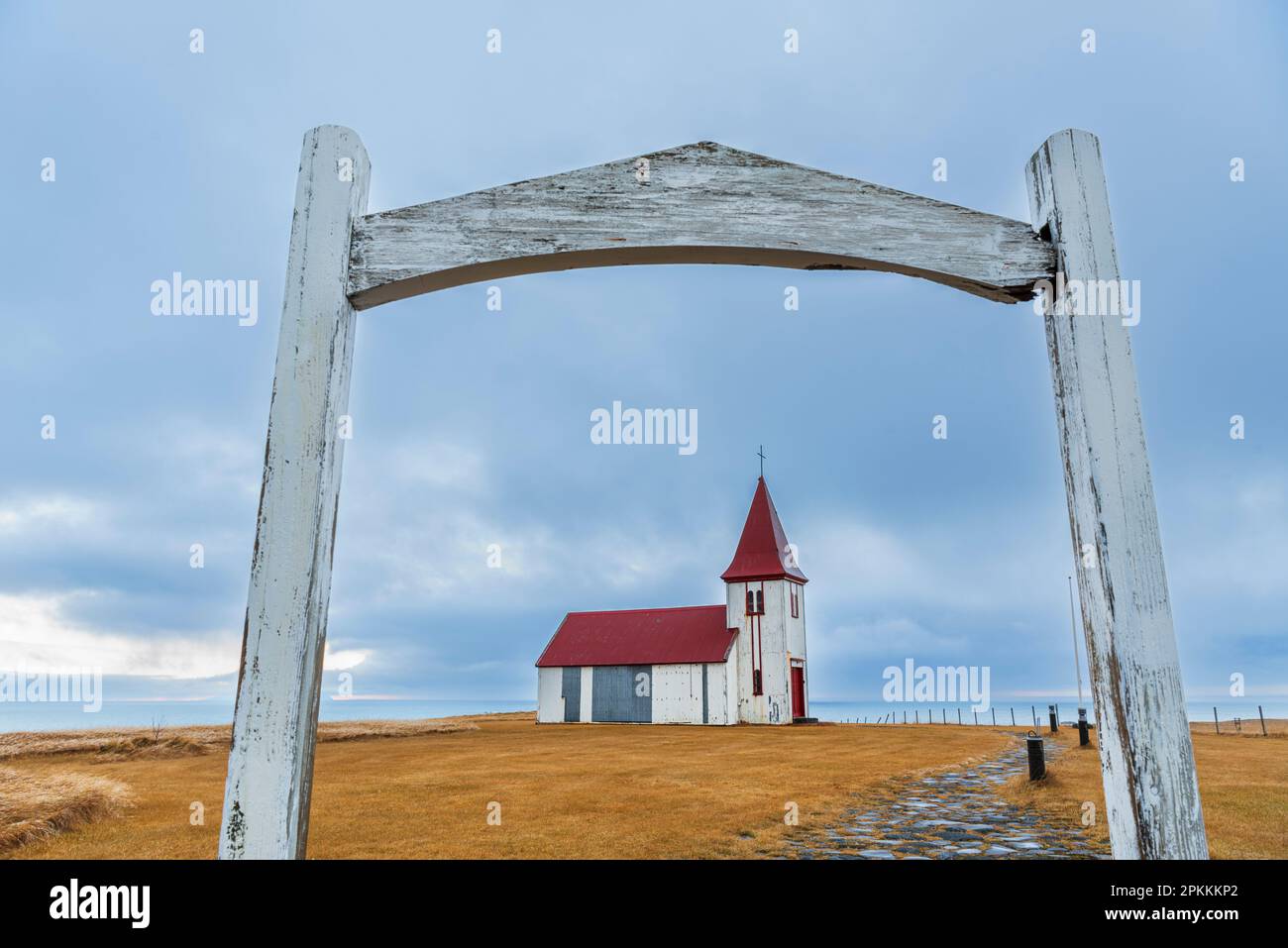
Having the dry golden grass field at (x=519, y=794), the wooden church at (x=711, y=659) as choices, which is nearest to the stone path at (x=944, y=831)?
the dry golden grass field at (x=519, y=794)

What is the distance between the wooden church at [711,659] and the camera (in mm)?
28188

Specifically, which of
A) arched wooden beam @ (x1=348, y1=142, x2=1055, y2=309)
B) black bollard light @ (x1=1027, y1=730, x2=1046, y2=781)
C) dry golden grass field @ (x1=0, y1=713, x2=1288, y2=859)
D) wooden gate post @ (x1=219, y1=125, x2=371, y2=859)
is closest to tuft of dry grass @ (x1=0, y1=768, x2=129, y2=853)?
dry golden grass field @ (x1=0, y1=713, x2=1288, y2=859)

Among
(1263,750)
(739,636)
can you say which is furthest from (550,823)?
(739,636)

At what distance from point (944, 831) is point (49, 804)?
7.71 m

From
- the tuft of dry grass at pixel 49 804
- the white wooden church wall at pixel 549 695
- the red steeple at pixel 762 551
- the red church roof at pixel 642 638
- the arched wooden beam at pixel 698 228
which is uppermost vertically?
the red steeple at pixel 762 551

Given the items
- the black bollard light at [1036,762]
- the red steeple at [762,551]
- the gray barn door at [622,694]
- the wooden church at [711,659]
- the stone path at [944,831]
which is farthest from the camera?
the gray barn door at [622,694]

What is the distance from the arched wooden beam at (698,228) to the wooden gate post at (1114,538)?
16 centimetres

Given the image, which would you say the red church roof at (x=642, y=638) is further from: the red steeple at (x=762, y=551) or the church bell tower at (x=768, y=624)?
the red steeple at (x=762, y=551)

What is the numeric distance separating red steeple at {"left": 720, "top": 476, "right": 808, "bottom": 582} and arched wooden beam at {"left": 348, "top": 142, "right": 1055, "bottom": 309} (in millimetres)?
26454

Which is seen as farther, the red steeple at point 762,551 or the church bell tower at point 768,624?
the red steeple at point 762,551

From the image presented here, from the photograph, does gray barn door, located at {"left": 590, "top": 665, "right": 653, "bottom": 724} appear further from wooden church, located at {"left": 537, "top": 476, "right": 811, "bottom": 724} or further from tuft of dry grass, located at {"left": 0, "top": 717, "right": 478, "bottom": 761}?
tuft of dry grass, located at {"left": 0, "top": 717, "right": 478, "bottom": 761}

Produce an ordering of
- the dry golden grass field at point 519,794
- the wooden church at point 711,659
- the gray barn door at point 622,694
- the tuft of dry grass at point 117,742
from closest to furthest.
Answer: the dry golden grass field at point 519,794, the tuft of dry grass at point 117,742, the wooden church at point 711,659, the gray barn door at point 622,694

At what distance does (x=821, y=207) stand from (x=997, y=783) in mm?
10094

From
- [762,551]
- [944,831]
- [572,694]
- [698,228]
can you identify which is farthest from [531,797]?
[572,694]
